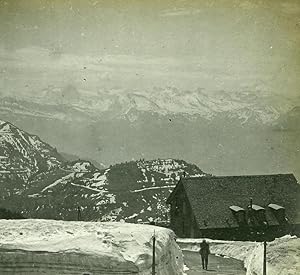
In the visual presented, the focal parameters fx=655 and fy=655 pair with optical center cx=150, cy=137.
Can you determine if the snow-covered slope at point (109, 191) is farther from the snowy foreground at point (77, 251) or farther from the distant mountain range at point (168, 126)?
the snowy foreground at point (77, 251)

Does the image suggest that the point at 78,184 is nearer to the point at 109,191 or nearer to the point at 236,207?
the point at 109,191

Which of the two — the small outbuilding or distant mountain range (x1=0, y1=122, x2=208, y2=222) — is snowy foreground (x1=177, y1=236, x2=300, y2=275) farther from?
distant mountain range (x1=0, y1=122, x2=208, y2=222)

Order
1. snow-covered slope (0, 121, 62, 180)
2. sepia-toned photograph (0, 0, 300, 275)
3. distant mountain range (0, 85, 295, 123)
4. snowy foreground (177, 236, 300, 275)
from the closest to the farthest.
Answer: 1. snowy foreground (177, 236, 300, 275)
2. sepia-toned photograph (0, 0, 300, 275)
3. distant mountain range (0, 85, 295, 123)
4. snow-covered slope (0, 121, 62, 180)

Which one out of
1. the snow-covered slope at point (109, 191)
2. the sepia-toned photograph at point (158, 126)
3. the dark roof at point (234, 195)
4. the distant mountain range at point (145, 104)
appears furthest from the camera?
the snow-covered slope at point (109, 191)

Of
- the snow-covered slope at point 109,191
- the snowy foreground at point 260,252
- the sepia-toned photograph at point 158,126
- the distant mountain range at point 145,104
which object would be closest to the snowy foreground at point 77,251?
the sepia-toned photograph at point 158,126

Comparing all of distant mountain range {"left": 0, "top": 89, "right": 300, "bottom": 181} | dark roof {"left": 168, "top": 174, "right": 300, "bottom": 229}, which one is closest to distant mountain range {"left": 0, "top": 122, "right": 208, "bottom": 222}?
distant mountain range {"left": 0, "top": 89, "right": 300, "bottom": 181}

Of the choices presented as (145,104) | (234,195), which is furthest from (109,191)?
(234,195)

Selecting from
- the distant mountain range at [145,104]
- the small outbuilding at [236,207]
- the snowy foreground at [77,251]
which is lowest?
the snowy foreground at [77,251]
